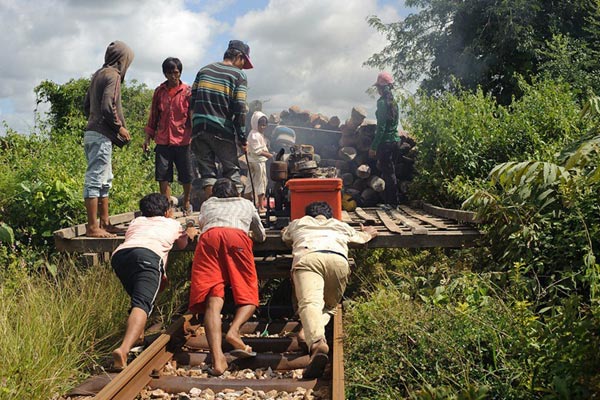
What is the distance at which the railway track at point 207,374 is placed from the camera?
4.37m

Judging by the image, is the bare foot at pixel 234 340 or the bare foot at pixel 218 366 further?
the bare foot at pixel 234 340

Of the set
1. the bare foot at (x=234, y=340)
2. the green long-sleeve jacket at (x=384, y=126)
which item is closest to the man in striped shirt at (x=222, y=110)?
the bare foot at (x=234, y=340)

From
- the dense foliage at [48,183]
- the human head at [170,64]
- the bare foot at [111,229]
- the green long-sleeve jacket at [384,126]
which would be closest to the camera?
the bare foot at [111,229]

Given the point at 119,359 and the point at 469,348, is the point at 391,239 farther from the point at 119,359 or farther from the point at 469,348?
the point at 119,359

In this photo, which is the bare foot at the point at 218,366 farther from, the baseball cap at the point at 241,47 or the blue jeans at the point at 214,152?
the baseball cap at the point at 241,47

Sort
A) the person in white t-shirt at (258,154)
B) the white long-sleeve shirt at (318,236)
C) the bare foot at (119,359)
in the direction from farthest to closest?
the person in white t-shirt at (258,154) < the white long-sleeve shirt at (318,236) < the bare foot at (119,359)

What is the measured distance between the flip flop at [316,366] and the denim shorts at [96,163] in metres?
3.12

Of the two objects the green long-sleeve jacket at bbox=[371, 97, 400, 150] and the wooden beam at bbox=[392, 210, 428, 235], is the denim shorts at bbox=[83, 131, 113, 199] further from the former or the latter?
the green long-sleeve jacket at bbox=[371, 97, 400, 150]

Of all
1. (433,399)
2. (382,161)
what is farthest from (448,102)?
(433,399)

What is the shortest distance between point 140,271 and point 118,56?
2613mm

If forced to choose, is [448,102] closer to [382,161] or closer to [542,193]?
[382,161]

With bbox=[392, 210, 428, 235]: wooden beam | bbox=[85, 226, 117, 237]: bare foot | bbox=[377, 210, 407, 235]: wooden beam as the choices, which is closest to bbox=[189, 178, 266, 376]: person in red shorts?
bbox=[85, 226, 117, 237]: bare foot

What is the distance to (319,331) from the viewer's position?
16.3 ft

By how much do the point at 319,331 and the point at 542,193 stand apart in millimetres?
2183
